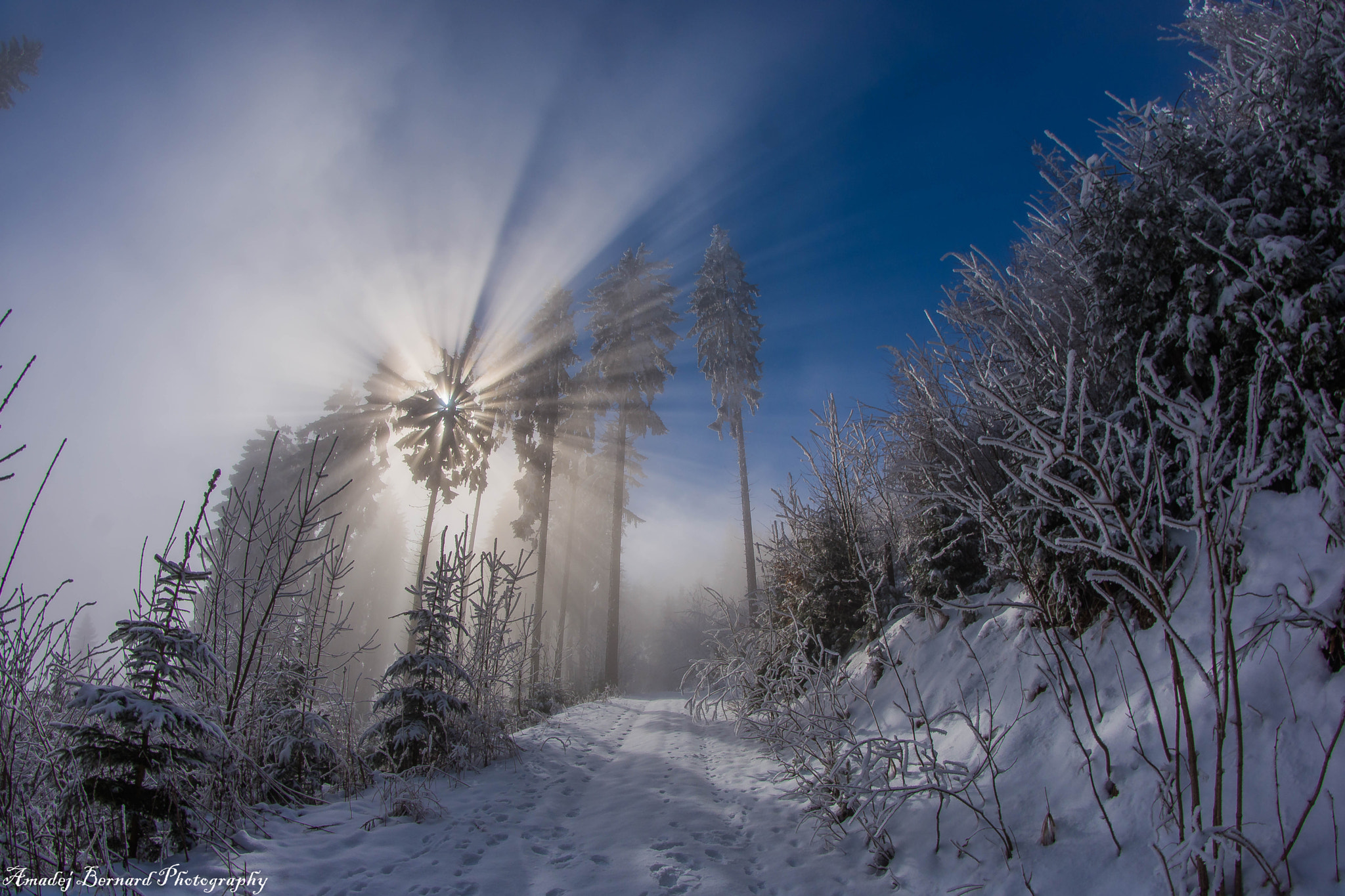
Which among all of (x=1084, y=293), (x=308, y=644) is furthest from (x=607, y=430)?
(x=1084, y=293)

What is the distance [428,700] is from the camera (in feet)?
18.4

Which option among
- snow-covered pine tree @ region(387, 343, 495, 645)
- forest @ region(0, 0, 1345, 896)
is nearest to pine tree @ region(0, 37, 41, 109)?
snow-covered pine tree @ region(387, 343, 495, 645)

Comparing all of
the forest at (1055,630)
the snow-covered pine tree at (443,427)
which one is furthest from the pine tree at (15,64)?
the forest at (1055,630)

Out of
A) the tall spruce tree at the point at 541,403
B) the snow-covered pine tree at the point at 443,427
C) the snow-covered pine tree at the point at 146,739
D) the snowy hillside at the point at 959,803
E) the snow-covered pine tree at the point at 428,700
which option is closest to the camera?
the snowy hillside at the point at 959,803

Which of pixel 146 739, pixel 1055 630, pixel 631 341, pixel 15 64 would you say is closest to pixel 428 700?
pixel 146 739

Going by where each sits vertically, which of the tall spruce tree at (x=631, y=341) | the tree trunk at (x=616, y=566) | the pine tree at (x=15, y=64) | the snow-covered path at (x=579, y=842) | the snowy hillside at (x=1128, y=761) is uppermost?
the pine tree at (x=15, y=64)

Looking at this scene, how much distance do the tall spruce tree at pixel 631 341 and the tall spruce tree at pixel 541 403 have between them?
1064mm

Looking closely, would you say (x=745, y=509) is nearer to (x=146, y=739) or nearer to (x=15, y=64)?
(x=146, y=739)

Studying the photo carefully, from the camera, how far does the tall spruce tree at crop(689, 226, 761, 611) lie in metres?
18.9

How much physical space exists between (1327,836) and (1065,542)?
3.96 feet

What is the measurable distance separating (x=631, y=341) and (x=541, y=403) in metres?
3.85

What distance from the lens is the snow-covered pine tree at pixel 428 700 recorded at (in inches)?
214

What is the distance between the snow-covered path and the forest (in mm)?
226

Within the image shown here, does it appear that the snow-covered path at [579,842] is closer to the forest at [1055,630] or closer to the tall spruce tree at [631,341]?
the forest at [1055,630]
